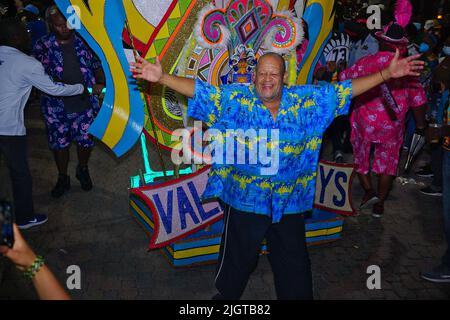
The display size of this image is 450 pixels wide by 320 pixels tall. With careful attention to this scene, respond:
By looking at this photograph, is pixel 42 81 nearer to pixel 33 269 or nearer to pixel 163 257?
pixel 163 257

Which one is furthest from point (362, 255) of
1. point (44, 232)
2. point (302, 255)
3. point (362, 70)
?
point (44, 232)

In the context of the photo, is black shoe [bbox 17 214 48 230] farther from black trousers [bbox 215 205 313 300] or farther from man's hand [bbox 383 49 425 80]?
man's hand [bbox 383 49 425 80]

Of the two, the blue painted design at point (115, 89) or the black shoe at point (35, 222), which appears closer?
the blue painted design at point (115, 89)

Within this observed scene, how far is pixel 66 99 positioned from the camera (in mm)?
4973

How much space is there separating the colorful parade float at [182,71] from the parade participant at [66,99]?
4.12 feet

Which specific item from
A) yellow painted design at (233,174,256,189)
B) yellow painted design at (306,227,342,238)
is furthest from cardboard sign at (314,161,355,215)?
yellow painted design at (233,174,256,189)

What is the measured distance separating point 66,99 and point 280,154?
2995 millimetres

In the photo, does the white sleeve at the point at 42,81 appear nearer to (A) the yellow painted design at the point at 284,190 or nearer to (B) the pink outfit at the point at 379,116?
(A) the yellow painted design at the point at 284,190

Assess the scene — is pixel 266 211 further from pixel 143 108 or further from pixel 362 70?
pixel 362 70

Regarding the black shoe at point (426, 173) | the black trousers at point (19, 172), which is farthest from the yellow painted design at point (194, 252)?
the black shoe at point (426, 173)

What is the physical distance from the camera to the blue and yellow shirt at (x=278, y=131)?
2809mm

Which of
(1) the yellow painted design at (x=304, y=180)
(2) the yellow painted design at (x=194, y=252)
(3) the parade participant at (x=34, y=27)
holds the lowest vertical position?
(2) the yellow painted design at (x=194, y=252)

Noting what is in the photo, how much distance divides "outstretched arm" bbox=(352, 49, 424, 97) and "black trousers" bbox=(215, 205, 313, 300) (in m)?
0.90

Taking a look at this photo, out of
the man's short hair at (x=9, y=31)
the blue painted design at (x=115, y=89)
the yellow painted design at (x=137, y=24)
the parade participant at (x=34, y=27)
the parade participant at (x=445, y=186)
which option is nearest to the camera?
the parade participant at (x=445, y=186)
